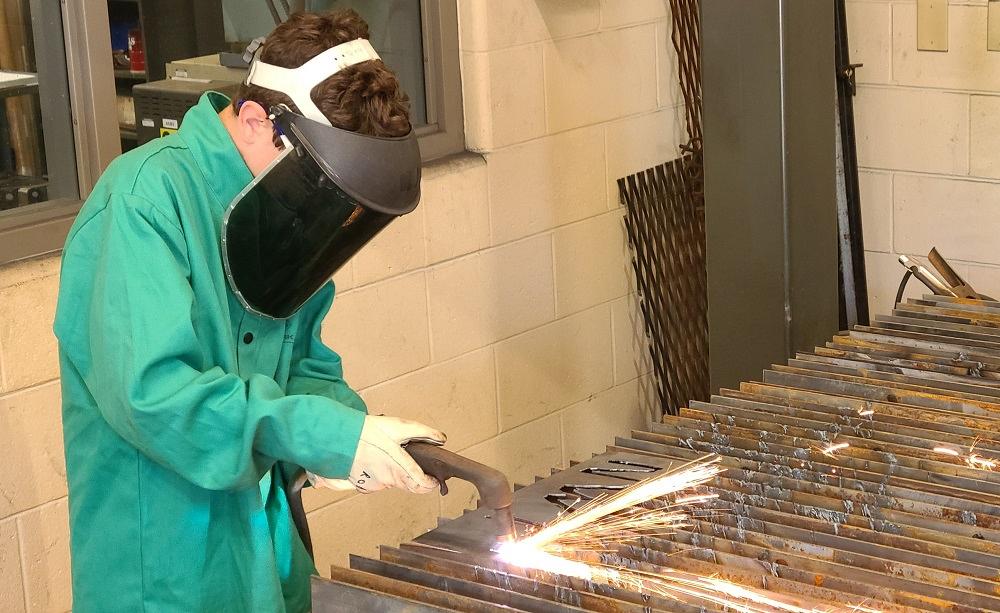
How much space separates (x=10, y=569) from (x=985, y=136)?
2832 millimetres

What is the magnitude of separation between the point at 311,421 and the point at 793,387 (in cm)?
91

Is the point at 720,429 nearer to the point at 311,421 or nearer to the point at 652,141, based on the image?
the point at 311,421

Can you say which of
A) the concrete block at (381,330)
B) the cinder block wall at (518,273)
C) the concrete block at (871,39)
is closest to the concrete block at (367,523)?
the cinder block wall at (518,273)

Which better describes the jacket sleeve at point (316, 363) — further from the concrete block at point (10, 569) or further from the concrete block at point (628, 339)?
the concrete block at point (628, 339)

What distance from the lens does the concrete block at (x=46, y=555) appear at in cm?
273

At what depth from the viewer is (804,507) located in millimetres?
1747

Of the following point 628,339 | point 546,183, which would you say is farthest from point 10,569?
point 628,339

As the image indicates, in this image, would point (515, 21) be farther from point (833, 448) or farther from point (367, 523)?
point (833, 448)

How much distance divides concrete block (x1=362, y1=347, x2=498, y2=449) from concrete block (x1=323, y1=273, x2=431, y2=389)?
0.14 ft

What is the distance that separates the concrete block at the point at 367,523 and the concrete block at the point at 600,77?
1107 millimetres

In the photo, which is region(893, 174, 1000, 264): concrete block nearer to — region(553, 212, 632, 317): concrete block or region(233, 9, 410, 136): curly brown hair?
region(553, 212, 632, 317): concrete block

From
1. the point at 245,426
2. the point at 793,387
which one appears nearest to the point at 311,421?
the point at 245,426

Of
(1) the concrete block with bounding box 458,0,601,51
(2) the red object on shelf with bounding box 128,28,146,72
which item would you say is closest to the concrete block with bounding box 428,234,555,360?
(1) the concrete block with bounding box 458,0,601,51

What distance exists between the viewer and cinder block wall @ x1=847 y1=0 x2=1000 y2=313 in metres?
3.81
